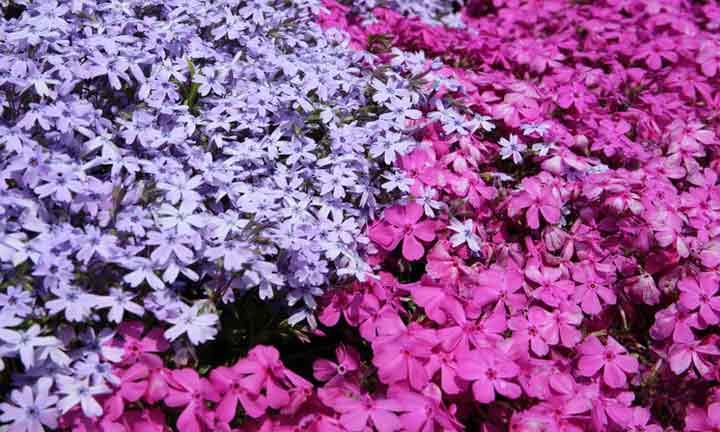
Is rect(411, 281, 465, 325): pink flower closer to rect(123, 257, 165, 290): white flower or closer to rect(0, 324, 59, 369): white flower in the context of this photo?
rect(123, 257, 165, 290): white flower


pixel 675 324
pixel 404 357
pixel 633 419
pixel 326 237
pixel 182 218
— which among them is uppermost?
pixel 182 218

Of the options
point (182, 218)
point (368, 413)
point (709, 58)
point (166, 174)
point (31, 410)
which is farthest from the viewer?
point (709, 58)

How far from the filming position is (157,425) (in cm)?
168

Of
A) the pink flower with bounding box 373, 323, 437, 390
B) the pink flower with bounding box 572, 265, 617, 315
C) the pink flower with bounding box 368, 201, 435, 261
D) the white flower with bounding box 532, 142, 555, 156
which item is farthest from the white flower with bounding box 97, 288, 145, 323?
the white flower with bounding box 532, 142, 555, 156

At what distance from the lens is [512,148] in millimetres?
2508

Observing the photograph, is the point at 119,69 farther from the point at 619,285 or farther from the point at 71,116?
the point at 619,285

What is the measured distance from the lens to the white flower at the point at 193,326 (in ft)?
5.69

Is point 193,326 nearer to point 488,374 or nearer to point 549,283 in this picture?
point 488,374

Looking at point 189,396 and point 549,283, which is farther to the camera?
point 549,283

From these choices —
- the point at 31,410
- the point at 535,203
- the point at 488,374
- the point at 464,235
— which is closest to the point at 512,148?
the point at 535,203

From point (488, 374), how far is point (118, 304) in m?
0.95

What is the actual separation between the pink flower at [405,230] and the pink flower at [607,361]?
56cm

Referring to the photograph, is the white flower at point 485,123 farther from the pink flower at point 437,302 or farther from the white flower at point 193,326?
the white flower at point 193,326

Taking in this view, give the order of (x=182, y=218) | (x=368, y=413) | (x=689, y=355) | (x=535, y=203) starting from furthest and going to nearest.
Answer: (x=535, y=203), (x=689, y=355), (x=182, y=218), (x=368, y=413)
